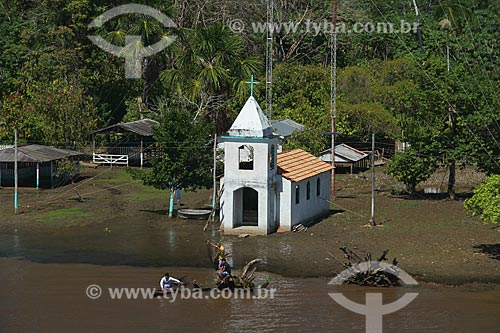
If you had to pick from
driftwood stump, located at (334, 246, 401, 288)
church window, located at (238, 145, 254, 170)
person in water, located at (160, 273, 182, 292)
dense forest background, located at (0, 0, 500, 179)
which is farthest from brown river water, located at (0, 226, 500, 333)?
dense forest background, located at (0, 0, 500, 179)

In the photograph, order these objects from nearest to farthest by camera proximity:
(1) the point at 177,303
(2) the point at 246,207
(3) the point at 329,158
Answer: (1) the point at 177,303 < (2) the point at 246,207 < (3) the point at 329,158

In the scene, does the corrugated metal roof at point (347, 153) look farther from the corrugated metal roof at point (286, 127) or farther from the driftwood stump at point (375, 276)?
the driftwood stump at point (375, 276)

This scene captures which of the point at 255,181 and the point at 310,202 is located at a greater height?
the point at 255,181

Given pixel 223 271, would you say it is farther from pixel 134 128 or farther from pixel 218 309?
pixel 134 128
